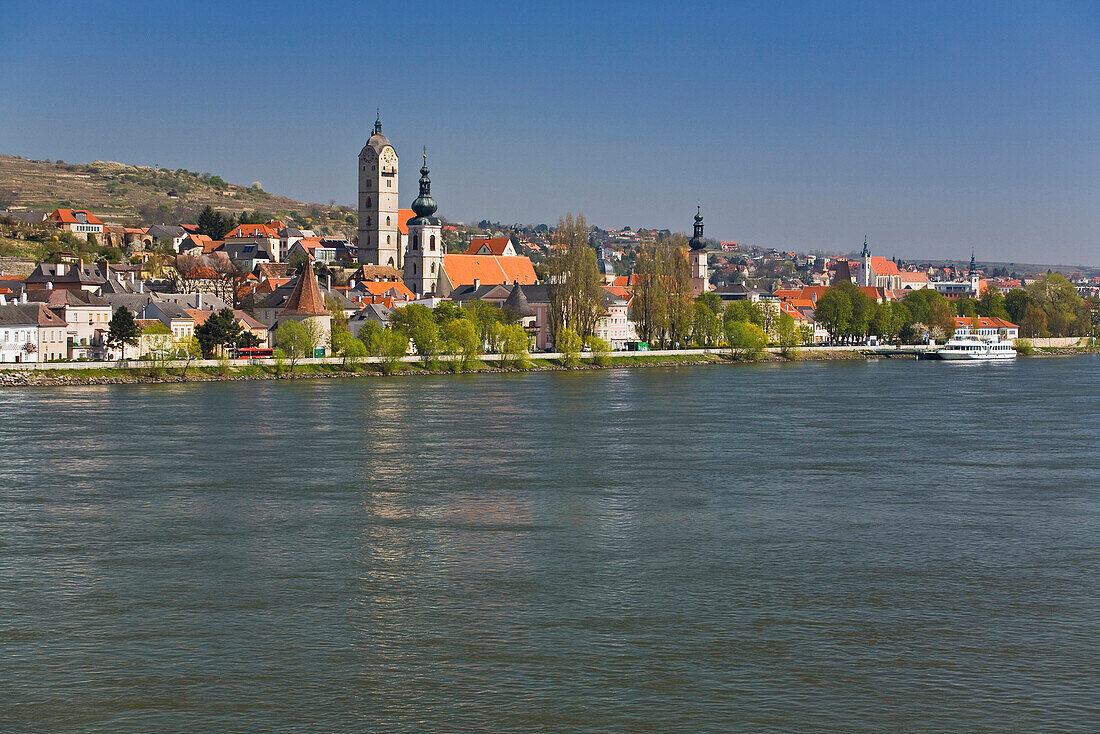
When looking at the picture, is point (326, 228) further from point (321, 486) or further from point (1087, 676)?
point (1087, 676)

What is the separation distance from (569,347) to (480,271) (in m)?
25.9

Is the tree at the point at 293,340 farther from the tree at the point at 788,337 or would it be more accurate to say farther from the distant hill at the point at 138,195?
the distant hill at the point at 138,195

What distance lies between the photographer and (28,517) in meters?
19.3

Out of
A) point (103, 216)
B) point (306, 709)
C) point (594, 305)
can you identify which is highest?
point (103, 216)

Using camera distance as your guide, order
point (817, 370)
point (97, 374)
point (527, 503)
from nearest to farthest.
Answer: point (527, 503) → point (97, 374) → point (817, 370)

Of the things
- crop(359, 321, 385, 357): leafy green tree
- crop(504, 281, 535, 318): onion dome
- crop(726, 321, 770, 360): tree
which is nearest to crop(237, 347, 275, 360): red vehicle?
crop(359, 321, 385, 357): leafy green tree

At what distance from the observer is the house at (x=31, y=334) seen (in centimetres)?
5147

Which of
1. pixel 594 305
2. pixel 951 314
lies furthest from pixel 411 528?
pixel 951 314

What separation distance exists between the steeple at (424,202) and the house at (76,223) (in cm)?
2631

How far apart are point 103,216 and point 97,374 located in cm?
8269

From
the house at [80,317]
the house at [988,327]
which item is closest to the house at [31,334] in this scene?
the house at [80,317]

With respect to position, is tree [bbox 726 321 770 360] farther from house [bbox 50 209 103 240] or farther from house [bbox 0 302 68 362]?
house [bbox 50 209 103 240]

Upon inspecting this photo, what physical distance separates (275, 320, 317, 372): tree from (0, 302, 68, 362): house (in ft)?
29.1

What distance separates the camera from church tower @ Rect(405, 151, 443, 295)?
3314 inches
